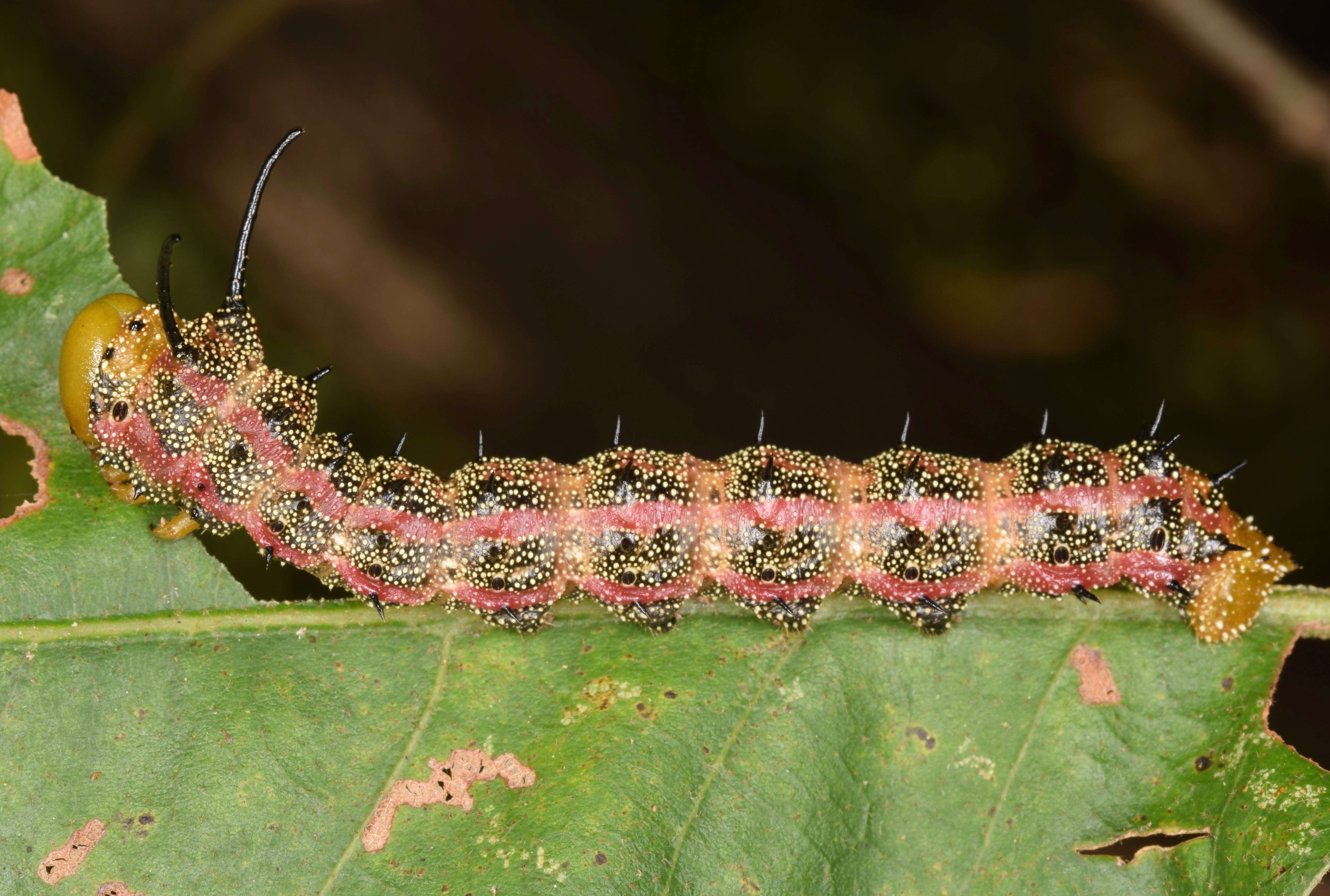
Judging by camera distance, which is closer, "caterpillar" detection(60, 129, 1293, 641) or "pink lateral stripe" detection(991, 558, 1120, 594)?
"caterpillar" detection(60, 129, 1293, 641)

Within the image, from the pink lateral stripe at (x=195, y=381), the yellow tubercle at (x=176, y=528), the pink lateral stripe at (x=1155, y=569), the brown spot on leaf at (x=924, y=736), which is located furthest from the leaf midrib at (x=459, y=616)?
the pink lateral stripe at (x=195, y=381)

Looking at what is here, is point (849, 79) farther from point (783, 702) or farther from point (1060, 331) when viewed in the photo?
point (783, 702)

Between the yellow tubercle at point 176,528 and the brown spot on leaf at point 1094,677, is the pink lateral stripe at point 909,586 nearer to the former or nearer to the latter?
the brown spot on leaf at point 1094,677

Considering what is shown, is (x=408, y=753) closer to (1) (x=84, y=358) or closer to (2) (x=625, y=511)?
(2) (x=625, y=511)

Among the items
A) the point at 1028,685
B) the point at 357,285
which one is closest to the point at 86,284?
the point at 357,285

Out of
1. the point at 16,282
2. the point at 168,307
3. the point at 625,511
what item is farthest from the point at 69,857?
→ the point at 625,511

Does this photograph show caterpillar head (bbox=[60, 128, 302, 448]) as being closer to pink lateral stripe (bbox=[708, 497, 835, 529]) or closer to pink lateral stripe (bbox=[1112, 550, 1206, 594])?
pink lateral stripe (bbox=[708, 497, 835, 529])

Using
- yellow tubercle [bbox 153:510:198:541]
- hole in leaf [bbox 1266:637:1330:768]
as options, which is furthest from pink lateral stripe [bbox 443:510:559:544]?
hole in leaf [bbox 1266:637:1330:768]
